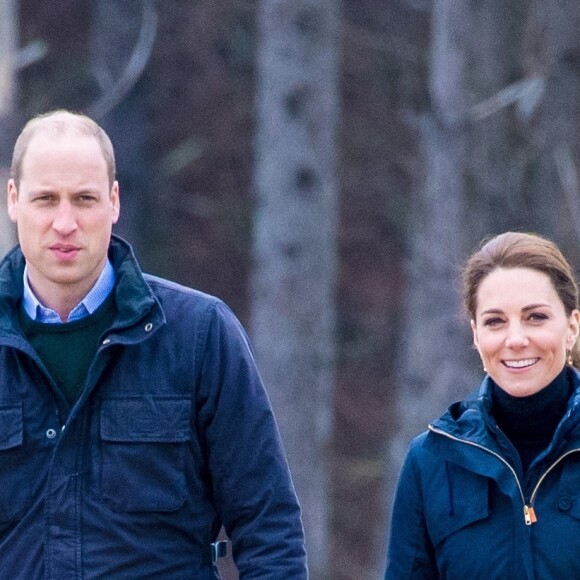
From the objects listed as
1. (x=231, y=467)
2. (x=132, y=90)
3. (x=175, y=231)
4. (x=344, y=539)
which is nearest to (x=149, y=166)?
(x=175, y=231)

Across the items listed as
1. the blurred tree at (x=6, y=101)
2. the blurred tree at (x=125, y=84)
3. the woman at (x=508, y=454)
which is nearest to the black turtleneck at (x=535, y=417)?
the woman at (x=508, y=454)

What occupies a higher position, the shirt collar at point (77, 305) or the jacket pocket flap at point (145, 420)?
the shirt collar at point (77, 305)

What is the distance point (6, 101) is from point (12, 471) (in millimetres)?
8404

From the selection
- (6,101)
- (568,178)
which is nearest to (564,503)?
(568,178)

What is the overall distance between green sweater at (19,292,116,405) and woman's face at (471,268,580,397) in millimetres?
953

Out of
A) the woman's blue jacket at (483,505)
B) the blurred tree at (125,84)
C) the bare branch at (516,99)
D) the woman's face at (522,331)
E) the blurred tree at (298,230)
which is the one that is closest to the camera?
the woman's blue jacket at (483,505)

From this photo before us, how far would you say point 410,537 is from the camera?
168 inches

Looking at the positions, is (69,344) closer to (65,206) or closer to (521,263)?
(65,206)

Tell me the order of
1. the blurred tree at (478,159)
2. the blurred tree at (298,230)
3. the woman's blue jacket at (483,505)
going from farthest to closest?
the blurred tree at (298,230)
the blurred tree at (478,159)
the woman's blue jacket at (483,505)

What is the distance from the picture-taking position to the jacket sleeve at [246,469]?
4305 millimetres

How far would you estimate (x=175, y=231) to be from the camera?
18562mm

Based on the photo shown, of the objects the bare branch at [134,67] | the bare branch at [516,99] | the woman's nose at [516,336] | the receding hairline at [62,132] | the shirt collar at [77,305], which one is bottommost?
the woman's nose at [516,336]

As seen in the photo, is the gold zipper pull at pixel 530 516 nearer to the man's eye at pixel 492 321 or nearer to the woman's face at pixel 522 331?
the woman's face at pixel 522 331

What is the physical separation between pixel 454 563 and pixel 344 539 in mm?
13487
